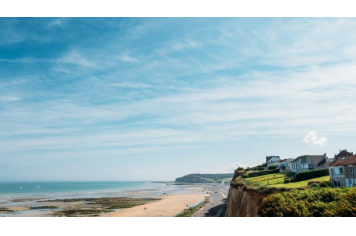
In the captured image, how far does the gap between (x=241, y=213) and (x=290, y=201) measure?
1984cm

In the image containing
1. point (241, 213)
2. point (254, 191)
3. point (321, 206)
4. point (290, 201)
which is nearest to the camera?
point (321, 206)

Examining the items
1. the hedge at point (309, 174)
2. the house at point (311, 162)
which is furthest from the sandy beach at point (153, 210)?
the house at point (311, 162)

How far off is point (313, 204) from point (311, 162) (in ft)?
158

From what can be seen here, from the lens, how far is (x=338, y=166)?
1421 inches

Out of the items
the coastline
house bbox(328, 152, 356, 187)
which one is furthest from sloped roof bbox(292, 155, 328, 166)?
the coastline

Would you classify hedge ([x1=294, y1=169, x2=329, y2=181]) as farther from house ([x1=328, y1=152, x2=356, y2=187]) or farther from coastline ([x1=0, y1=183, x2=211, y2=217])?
coastline ([x1=0, y1=183, x2=211, y2=217])

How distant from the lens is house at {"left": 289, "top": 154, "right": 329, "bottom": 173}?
187ft

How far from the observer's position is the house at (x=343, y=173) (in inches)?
1340

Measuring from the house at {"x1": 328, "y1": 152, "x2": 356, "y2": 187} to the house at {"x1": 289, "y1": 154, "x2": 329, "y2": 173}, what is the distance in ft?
69.9

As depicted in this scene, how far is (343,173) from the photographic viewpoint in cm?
3534

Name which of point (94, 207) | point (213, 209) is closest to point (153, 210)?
point (213, 209)

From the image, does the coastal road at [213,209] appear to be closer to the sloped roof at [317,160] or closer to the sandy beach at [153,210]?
the sandy beach at [153,210]
